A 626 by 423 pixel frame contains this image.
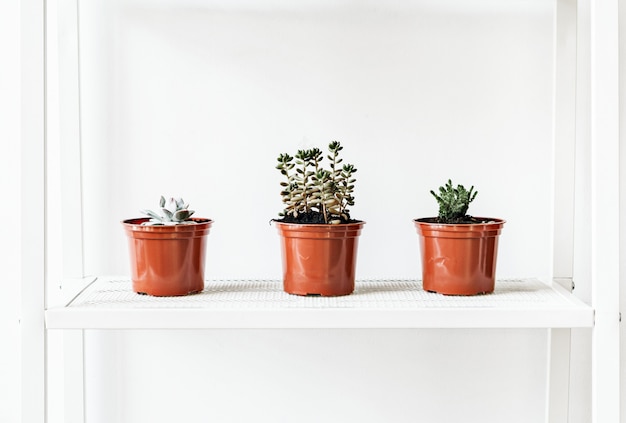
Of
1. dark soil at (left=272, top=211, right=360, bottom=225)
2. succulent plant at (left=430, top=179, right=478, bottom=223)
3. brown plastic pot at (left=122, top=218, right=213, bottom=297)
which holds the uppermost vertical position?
succulent plant at (left=430, top=179, right=478, bottom=223)

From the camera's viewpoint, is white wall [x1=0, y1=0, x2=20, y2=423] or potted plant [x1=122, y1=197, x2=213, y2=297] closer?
potted plant [x1=122, y1=197, x2=213, y2=297]

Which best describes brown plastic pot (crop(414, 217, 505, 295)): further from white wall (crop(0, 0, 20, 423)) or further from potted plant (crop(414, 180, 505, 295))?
white wall (crop(0, 0, 20, 423))

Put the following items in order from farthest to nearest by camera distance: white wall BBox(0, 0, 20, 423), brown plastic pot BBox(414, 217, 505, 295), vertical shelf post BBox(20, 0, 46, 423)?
white wall BBox(0, 0, 20, 423), brown plastic pot BBox(414, 217, 505, 295), vertical shelf post BBox(20, 0, 46, 423)

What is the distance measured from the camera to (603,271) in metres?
0.90

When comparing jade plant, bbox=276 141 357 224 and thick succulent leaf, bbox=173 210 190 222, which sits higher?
jade plant, bbox=276 141 357 224

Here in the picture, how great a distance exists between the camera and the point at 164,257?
99 centimetres

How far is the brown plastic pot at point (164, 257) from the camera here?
983 mm

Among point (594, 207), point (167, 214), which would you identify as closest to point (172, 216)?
point (167, 214)

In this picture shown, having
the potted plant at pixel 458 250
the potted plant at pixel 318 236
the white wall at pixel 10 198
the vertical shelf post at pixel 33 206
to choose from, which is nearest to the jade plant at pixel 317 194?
the potted plant at pixel 318 236

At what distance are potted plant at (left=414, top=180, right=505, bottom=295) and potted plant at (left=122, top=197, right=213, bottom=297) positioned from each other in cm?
32

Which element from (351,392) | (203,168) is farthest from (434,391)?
(203,168)

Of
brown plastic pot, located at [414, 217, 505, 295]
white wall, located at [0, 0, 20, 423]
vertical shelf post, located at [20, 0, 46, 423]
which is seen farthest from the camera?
white wall, located at [0, 0, 20, 423]

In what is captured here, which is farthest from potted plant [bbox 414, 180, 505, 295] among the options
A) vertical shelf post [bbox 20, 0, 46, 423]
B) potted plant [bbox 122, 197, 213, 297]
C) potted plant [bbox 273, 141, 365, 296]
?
vertical shelf post [bbox 20, 0, 46, 423]

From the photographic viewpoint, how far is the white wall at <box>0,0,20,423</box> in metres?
1.21
